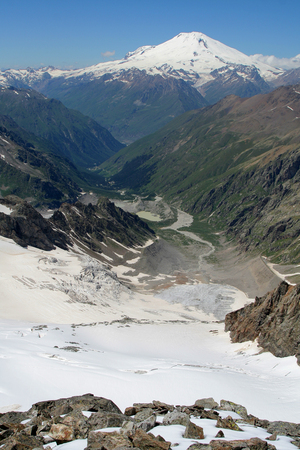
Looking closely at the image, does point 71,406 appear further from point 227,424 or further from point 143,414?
point 227,424

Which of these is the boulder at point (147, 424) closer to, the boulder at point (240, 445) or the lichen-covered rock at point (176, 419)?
the lichen-covered rock at point (176, 419)

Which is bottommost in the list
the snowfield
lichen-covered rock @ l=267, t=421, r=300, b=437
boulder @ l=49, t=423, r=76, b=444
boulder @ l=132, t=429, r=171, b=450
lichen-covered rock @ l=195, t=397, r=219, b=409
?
the snowfield

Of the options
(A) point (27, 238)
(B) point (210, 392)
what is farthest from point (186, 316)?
(B) point (210, 392)

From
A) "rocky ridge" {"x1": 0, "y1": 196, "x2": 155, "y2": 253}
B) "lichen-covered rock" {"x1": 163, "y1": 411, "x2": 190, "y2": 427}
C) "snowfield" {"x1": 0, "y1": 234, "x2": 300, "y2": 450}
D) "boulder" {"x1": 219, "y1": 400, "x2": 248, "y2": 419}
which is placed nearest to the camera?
"lichen-covered rock" {"x1": 163, "y1": 411, "x2": 190, "y2": 427}

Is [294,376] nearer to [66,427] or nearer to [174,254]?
[66,427]

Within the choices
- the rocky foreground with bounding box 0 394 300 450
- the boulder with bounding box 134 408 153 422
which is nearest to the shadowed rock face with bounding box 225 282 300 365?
the rocky foreground with bounding box 0 394 300 450

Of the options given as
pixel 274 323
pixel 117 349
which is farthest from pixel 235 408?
pixel 274 323

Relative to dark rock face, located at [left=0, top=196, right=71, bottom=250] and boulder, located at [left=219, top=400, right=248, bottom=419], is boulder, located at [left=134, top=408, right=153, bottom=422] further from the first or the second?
dark rock face, located at [left=0, top=196, right=71, bottom=250]
